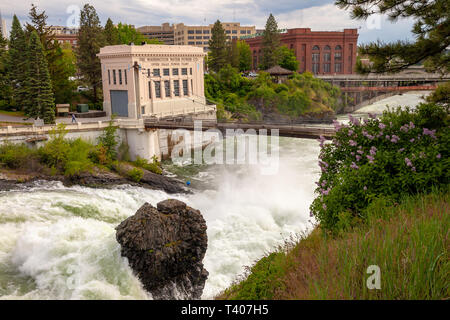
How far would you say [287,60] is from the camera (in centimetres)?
7231

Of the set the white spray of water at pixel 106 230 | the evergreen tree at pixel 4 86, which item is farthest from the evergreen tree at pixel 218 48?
the white spray of water at pixel 106 230

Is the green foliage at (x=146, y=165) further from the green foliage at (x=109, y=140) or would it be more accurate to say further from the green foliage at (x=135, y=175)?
the green foliage at (x=135, y=175)

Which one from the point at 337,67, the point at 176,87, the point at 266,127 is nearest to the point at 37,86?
the point at 176,87

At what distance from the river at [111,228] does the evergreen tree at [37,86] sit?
37.2 feet

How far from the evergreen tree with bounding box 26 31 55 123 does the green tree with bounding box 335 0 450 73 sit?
27.8m

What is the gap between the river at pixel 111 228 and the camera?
1327cm

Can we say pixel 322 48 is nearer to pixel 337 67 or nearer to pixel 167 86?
pixel 337 67

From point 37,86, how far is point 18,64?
5.27 meters

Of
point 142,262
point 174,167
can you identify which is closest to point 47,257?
point 142,262

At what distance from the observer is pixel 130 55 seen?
116 ft

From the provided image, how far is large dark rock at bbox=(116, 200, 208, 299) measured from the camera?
1396cm

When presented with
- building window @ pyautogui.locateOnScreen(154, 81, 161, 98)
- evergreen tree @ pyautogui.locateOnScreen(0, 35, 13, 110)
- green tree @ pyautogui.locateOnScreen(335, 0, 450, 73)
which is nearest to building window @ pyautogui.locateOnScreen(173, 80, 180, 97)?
building window @ pyautogui.locateOnScreen(154, 81, 161, 98)

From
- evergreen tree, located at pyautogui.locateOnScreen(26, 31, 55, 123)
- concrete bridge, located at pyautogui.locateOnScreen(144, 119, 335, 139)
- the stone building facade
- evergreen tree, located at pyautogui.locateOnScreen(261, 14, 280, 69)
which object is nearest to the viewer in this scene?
concrete bridge, located at pyautogui.locateOnScreen(144, 119, 335, 139)

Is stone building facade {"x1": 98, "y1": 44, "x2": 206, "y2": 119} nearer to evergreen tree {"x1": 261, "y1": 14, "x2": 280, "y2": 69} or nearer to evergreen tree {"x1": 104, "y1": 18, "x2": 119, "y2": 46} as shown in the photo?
evergreen tree {"x1": 104, "y1": 18, "x2": 119, "y2": 46}
